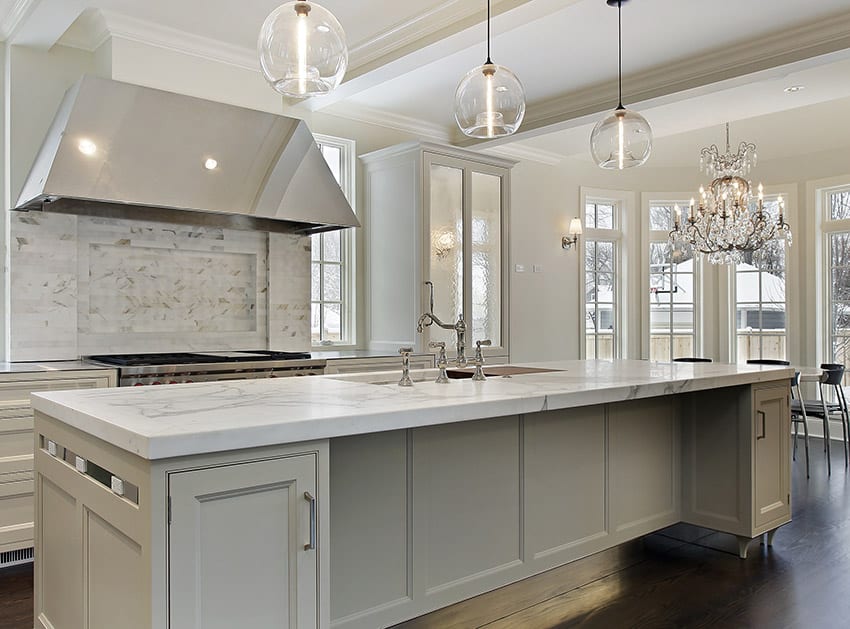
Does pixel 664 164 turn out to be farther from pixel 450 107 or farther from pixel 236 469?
pixel 236 469

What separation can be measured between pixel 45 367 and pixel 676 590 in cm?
314

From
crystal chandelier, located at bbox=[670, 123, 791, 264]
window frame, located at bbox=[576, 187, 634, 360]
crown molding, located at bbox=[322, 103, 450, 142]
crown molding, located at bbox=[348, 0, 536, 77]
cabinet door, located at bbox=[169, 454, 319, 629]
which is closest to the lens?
cabinet door, located at bbox=[169, 454, 319, 629]

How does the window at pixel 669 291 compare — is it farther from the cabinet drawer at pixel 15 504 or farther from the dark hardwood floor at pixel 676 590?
the cabinet drawer at pixel 15 504

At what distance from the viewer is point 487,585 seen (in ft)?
8.25

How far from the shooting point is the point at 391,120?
5.72 meters

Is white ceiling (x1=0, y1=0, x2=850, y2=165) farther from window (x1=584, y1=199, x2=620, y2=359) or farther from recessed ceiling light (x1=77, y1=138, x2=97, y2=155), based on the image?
window (x1=584, y1=199, x2=620, y2=359)

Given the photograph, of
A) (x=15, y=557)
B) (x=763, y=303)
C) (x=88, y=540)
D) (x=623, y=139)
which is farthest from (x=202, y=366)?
(x=763, y=303)

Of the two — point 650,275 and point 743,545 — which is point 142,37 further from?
point 650,275

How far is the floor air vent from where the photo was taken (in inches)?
125

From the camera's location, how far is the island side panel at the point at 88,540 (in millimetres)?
1518

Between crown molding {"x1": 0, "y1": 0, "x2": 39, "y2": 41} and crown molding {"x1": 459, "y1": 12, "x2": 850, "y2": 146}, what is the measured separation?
3.53m

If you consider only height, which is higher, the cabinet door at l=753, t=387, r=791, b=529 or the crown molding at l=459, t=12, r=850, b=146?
the crown molding at l=459, t=12, r=850, b=146

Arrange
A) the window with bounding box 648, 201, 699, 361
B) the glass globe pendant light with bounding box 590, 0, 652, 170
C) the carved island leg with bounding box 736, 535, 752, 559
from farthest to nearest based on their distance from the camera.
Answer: the window with bounding box 648, 201, 699, 361, the carved island leg with bounding box 736, 535, 752, 559, the glass globe pendant light with bounding box 590, 0, 652, 170

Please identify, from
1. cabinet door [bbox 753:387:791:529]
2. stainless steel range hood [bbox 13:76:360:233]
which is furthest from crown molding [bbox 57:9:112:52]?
cabinet door [bbox 753:387:791:529]
